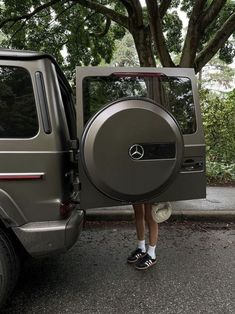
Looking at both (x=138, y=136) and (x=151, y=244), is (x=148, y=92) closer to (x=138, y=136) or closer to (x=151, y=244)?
(x=138, y=136)

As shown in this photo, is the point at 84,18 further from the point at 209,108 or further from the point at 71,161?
the point at 71,161

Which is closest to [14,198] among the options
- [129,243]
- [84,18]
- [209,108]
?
[129,243]

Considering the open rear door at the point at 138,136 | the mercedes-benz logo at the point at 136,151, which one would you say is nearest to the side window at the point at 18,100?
the open rear door at the point at 138,136

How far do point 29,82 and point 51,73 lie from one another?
0.58ft

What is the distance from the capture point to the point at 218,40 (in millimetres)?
8227

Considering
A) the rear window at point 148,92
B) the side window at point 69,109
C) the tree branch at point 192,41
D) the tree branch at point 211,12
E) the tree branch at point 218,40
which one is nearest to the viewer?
the rear window at point 148,92

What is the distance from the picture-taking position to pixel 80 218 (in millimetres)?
3322

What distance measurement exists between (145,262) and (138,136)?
55.6 inches

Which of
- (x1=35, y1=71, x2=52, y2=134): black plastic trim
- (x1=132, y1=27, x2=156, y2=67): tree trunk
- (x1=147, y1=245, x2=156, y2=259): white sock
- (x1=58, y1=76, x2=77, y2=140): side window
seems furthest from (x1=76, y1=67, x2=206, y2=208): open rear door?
(x1=132, y1=27, x2=156, y2=67): tree trunk

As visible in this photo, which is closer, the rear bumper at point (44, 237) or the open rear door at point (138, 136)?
the rear bumper at point (44, 237)

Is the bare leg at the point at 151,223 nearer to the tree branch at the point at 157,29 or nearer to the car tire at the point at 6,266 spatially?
the car tire at the point at 6,266

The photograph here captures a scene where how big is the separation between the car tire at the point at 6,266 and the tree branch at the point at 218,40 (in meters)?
6.34

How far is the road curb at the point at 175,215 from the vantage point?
549 centimetres

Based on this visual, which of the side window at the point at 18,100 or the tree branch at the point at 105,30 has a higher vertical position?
the tree branch at the point at 105,30
